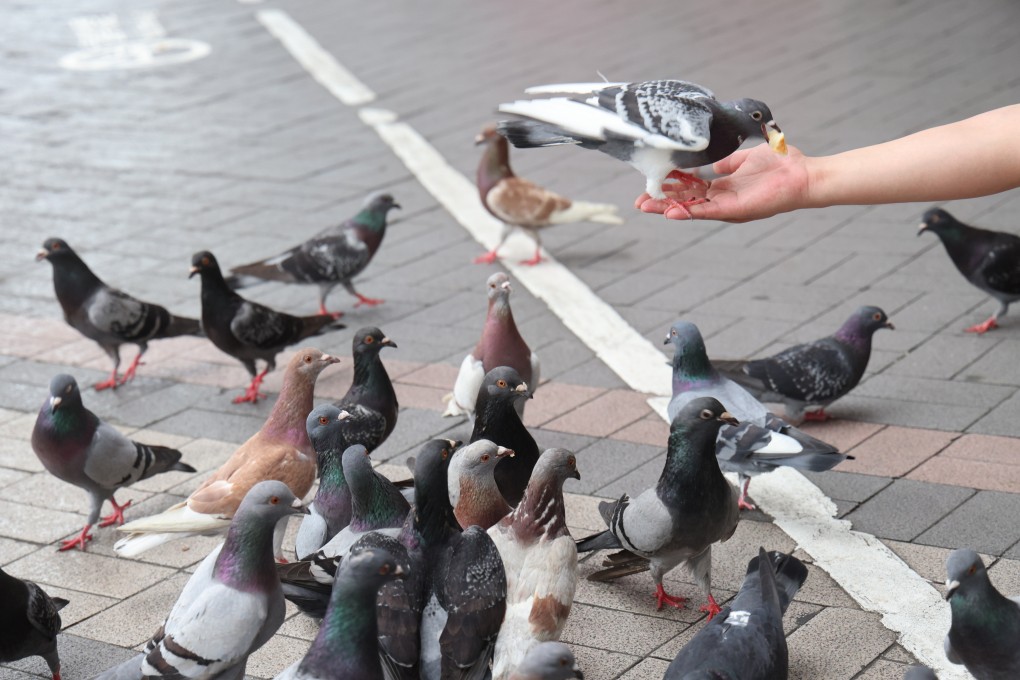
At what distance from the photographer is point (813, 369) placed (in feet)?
17.1

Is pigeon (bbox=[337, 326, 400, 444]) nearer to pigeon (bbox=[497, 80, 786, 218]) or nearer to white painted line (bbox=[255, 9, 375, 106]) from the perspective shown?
pigeon (bbox=[497, 80, 786, 218])

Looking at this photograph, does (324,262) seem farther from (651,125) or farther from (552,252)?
(651,125)

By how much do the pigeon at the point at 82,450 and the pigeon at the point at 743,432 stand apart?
2.16m

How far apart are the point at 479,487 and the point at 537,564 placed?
0.41 meters

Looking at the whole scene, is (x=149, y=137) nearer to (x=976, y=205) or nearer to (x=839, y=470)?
(x=976, y=205)

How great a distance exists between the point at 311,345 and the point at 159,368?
2.71 ft

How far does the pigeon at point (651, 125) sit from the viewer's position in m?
3.46

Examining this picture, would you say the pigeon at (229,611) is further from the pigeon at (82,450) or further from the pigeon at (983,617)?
the pigeon at (983,617)

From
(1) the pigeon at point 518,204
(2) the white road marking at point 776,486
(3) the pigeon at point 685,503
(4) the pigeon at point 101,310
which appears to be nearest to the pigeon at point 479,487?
(3) the pigeon at point 685,503

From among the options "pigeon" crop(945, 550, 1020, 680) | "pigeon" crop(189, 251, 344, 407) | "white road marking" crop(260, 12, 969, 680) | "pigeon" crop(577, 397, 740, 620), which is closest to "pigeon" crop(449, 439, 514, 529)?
"pigeon" crop(577, 397, 740, 620)

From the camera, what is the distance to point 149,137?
10.8m

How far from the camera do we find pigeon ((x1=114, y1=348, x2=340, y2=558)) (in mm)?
4309

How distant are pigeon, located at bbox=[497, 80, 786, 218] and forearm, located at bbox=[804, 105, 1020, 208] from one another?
0.31 metres

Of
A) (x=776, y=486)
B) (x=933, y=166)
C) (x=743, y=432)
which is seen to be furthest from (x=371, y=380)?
(x=933, y=166)
